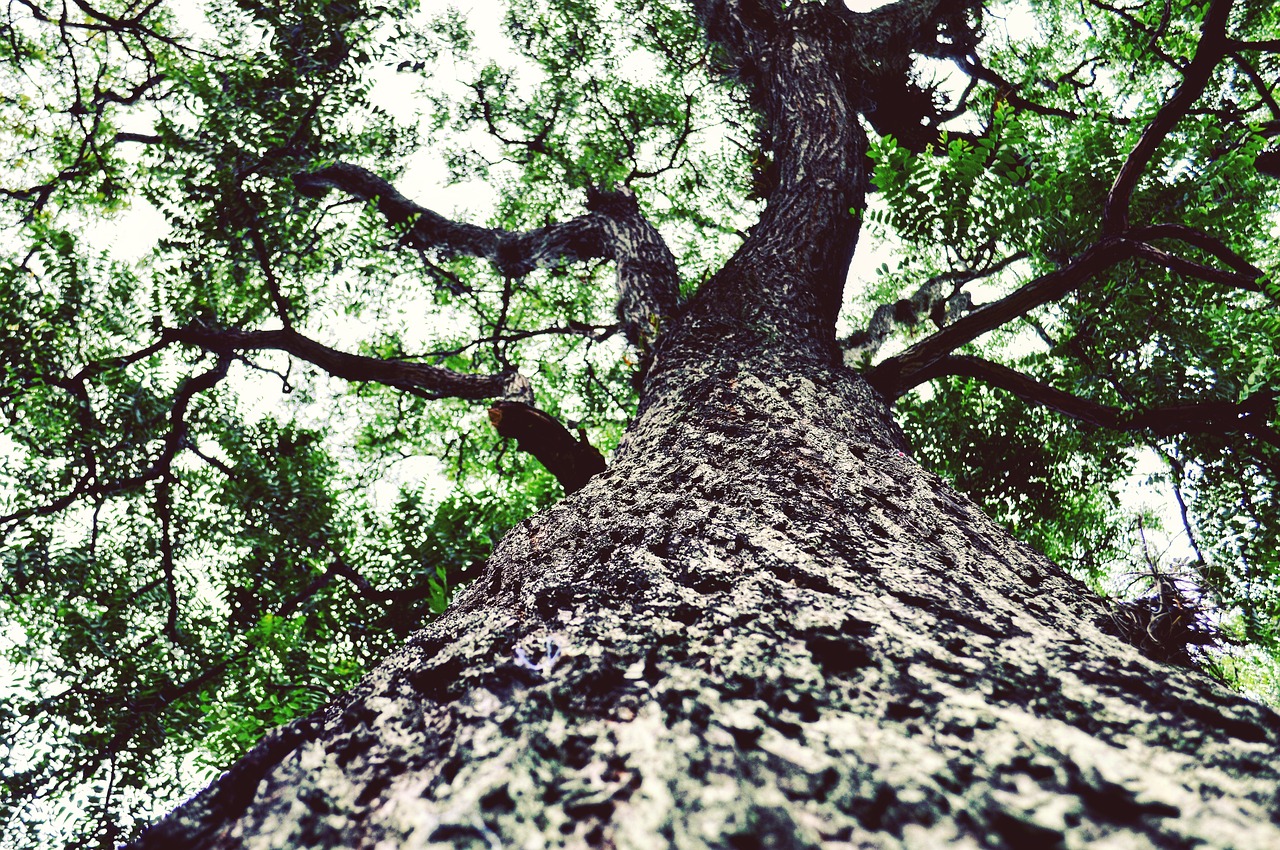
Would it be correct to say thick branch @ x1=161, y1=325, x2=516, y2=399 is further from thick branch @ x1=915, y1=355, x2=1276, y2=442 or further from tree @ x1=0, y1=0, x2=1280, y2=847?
thick branch @ x1=915, y1=355, x2=1276, y2=442

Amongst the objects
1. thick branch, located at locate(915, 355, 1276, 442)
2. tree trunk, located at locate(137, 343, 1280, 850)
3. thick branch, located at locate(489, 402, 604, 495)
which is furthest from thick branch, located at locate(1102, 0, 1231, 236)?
thick branch, located at locate(489, 402, 604, 495)

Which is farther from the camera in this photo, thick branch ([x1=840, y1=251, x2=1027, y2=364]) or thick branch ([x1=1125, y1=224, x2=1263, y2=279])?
thick branch ([x1=840, y1=251, x2=1027, y2=364])

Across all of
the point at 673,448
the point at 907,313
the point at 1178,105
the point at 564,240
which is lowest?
the point at 673,448

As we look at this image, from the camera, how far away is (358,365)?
4.48 metres

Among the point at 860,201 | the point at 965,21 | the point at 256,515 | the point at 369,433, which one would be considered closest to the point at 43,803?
the point at 256,515

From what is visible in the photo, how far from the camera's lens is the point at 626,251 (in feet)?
16.7

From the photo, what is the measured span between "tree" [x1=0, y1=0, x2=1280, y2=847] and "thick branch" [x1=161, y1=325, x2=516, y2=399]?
39 millimetres

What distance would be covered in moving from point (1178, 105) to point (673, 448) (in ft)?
8.93

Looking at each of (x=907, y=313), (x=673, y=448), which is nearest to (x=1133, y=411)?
(x=673, y=448)

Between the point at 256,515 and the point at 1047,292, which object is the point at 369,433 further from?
the point at 1047,292

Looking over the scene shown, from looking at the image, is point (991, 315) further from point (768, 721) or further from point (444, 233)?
point (444, 233)

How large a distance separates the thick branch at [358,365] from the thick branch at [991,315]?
2.44 metres

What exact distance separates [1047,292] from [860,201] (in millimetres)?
1381

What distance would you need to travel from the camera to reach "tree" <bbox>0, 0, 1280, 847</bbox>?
817mm
